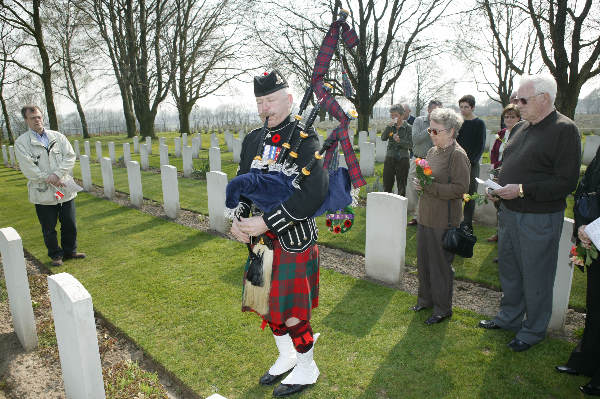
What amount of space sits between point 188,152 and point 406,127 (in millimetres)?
8636

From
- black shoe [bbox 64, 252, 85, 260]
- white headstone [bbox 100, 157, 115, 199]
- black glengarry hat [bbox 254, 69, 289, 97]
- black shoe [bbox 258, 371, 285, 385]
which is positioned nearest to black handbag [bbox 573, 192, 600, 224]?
black glengarry hat [bbox 254, 69, 289, 97]

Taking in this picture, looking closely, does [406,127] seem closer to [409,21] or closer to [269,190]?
[269,190]

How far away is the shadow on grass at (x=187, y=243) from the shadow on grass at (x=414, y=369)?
13.3ft

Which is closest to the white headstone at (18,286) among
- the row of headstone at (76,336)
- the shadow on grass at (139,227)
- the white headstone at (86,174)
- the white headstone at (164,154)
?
the row of headstone at (76,336)

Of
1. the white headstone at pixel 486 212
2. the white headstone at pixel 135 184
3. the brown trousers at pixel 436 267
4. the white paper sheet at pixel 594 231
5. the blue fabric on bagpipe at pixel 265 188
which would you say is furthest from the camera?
the white headstone at pixel 135 184

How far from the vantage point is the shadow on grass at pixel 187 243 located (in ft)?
21.0

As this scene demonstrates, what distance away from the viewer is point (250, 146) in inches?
110

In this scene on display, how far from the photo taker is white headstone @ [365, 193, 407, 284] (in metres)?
4.65

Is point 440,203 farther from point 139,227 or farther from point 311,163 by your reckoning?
point 139,227

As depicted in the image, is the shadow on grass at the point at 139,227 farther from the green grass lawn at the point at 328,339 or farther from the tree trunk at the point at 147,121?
the tree trunk at the point at 147,121

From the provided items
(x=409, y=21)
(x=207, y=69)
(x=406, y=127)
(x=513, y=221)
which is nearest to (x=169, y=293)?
(x=513, y=221)

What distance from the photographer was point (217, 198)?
7082 millimetres

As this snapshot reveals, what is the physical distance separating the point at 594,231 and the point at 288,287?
211cm

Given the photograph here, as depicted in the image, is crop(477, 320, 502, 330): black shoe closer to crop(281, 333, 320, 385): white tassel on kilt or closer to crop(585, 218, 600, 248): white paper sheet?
crop(585, 218, 600, 248): white paper sheet
